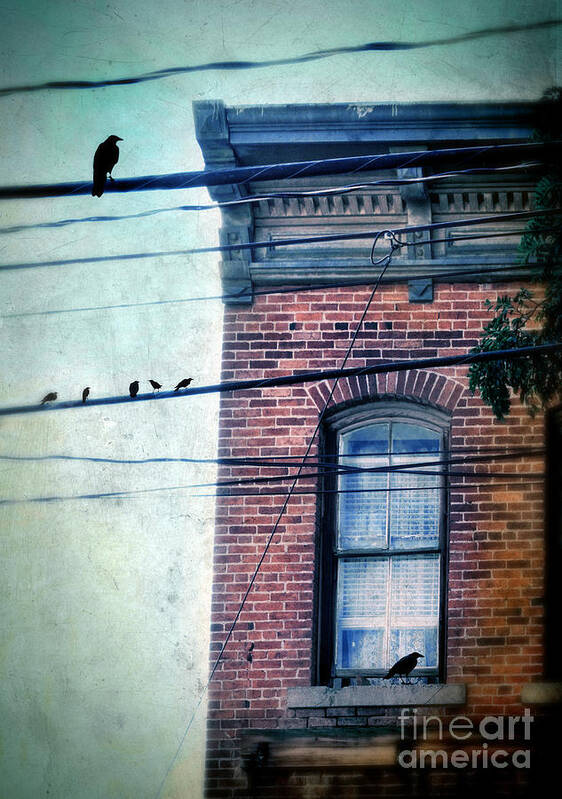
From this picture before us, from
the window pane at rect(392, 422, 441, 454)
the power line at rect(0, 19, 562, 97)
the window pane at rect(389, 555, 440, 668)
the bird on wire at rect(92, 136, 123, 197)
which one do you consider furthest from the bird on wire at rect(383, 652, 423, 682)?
the power line at rect(0, 19, 562, 97)

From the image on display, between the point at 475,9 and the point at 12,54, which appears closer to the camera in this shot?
the point at 475,9

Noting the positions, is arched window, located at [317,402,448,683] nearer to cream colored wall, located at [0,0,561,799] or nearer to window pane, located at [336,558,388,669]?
window pane, located at [336,558,388,669]

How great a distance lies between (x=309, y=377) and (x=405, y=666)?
1439 millimetres

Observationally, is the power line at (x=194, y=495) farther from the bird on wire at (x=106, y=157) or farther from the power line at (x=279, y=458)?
the bird on wire at (x=106, y=157)

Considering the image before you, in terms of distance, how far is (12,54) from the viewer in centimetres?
542

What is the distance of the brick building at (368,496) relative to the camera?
465 cm

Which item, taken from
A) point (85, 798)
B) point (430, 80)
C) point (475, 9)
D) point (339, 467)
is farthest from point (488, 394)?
point (85, 798)

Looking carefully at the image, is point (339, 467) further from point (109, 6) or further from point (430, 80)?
point (109, 6)

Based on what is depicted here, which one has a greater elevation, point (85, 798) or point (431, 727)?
point (431, 727)

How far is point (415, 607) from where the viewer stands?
4852 mm

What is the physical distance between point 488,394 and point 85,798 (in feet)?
8.85

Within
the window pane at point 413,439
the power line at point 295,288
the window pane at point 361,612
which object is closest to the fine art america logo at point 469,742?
the window pane at point 361,612

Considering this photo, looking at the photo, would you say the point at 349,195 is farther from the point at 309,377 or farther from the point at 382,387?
the point at 309,377

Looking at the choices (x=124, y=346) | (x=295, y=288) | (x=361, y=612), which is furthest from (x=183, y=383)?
(x=361, y=612)
